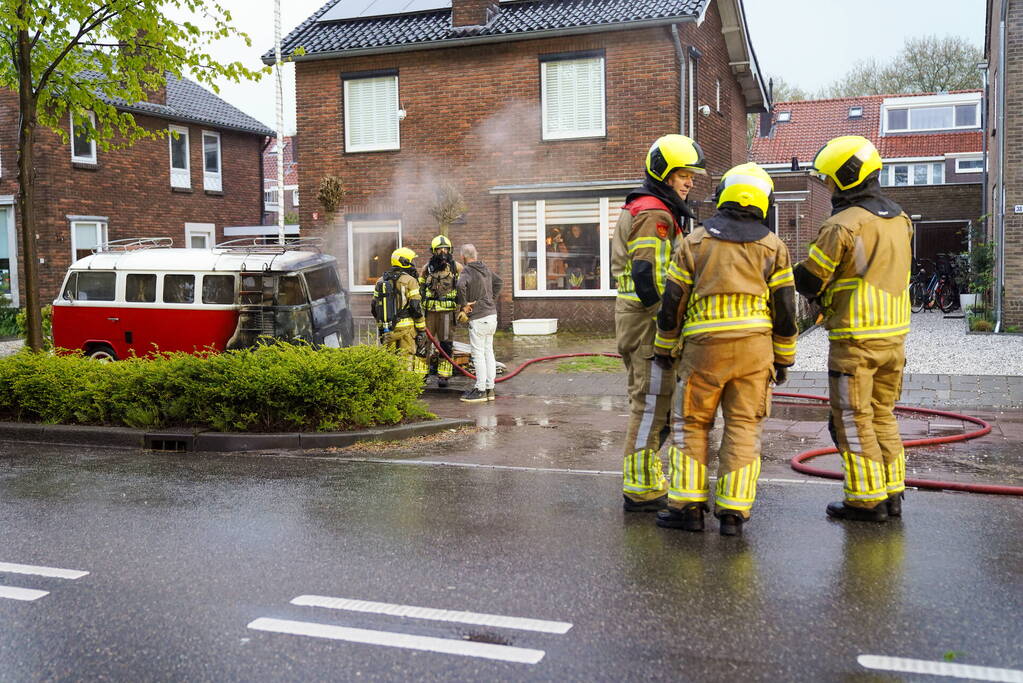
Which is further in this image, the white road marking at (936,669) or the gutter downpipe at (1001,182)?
the gutter downpipe at (1001,182)

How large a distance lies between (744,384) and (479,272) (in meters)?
7.13

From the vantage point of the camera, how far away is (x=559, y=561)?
16.9 ft

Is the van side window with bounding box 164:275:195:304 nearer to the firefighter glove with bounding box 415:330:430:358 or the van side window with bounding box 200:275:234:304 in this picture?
the van side window with bounding box 200:275:234:304

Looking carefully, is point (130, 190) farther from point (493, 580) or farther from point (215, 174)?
point (493, 580)

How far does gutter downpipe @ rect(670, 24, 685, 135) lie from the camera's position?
775 inches

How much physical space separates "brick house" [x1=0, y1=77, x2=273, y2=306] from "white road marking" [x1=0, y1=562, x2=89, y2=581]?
1961 cm

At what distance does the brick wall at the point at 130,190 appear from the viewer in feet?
86.4

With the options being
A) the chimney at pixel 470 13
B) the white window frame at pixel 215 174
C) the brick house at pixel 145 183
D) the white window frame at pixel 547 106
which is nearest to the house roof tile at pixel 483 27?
the chimney at pixel 470 13

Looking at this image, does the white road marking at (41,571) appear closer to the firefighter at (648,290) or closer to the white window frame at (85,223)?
the firefighter at (648,290)

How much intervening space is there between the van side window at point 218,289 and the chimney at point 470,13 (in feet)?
33.4

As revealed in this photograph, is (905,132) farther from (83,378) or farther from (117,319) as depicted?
(83,378)

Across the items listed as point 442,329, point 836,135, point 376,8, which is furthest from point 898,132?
point 442,329

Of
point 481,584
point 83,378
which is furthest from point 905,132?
point 481,584

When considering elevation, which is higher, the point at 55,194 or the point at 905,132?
the point at 905,132
